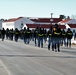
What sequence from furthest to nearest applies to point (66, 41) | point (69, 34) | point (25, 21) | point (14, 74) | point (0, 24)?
point (0, 24) → point (25, 21) → point (66, 41) → point (69, 34) → point (14, 74)

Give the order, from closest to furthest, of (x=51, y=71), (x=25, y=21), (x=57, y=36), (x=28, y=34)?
(x=51, y=71)
(x=57, y=36)
(x=28, y=34)
(x=25, y=21)

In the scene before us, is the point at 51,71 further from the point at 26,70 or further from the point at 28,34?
the point at 28,34

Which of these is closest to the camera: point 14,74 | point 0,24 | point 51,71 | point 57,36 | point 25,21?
point 14,74

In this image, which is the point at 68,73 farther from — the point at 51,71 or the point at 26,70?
the point at 26,70

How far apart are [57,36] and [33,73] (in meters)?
12.7

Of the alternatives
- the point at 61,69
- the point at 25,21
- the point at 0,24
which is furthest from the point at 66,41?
the point at 0,24

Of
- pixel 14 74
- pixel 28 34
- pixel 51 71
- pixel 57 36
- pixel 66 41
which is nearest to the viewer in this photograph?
pixel 14 74

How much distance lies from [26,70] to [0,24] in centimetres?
18382

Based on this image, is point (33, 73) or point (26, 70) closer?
point (33, 73)

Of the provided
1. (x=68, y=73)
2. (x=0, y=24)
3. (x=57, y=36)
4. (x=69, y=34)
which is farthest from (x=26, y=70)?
(x=0, y=24)

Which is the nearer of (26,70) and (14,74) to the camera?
(14,74)

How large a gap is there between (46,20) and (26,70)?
16363cm

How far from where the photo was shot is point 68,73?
13.0 metres

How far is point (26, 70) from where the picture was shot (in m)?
13.9
